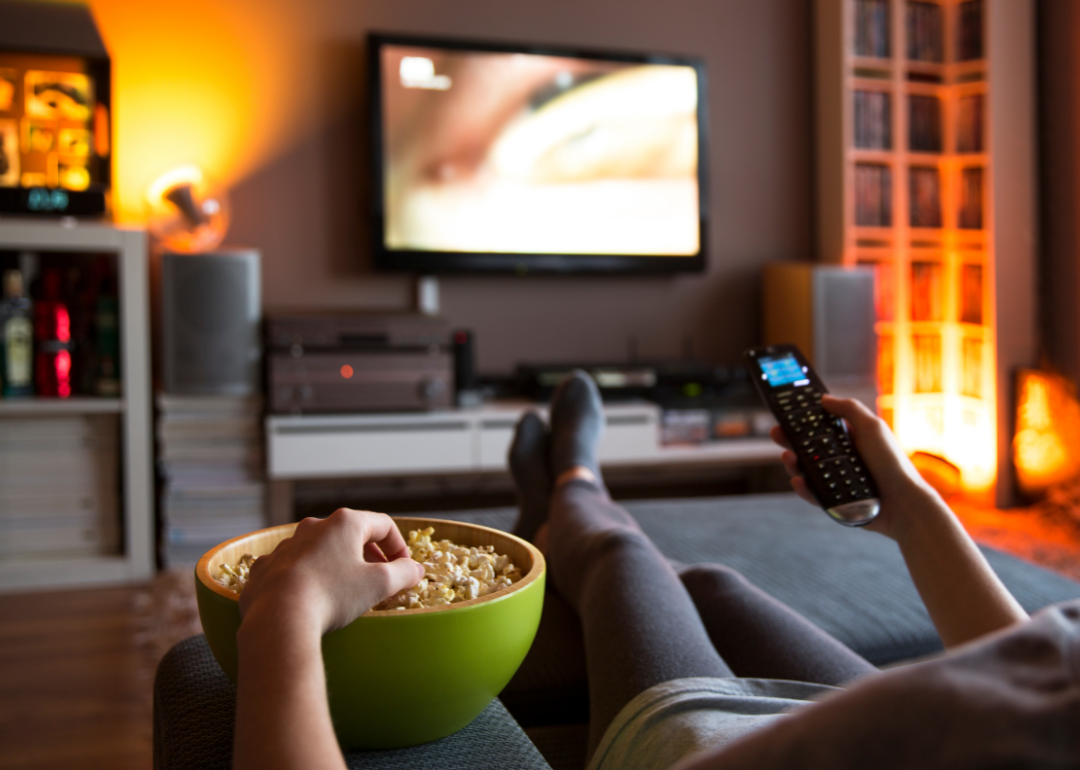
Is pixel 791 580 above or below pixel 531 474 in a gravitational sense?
below

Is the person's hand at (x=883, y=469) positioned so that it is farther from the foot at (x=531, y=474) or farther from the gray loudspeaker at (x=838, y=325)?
the gray loudspeaker at (x=838, y=325)

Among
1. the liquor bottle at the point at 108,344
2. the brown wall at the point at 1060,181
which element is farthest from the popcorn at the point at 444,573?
the brown wall at the point at 1060,181

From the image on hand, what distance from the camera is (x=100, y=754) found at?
141cm

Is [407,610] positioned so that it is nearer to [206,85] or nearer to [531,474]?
[531,474]

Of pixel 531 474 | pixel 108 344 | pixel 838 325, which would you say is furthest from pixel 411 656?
pixel 838 325

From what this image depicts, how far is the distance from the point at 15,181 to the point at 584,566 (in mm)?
2262

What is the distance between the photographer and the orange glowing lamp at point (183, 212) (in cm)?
249

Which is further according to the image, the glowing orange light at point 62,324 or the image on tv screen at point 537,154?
the image on tv screen at point 537,154

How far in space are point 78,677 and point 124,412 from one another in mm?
792

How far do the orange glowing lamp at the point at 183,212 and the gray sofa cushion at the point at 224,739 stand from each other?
2.07 m

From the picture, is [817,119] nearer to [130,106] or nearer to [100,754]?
[130,106]

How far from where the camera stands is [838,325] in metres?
2.83

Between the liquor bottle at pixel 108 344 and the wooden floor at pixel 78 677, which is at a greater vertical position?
the liquor bottle at pixel 108 344

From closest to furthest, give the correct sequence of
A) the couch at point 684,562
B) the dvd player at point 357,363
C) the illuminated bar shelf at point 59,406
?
the couch at point 684,562, the illuminated bar shelf at point 59,406, the dvd player at point 357,363
